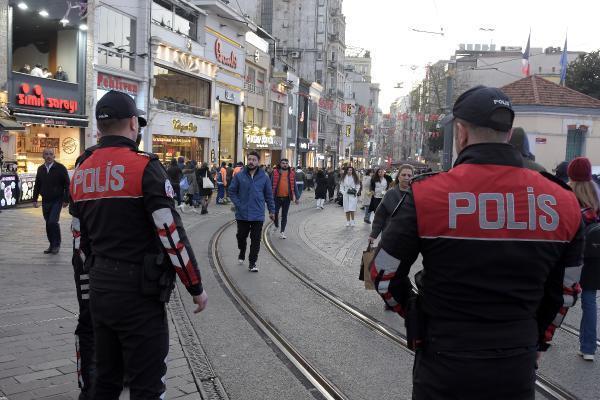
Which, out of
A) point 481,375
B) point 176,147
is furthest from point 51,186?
point 176,147

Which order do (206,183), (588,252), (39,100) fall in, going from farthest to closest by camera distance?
1. (39,100)
2. (206,183)
3. (588,252)

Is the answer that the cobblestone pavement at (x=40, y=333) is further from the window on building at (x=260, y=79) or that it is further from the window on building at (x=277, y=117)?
the window on building at (x=277, y=117)

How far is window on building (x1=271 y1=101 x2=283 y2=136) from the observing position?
52500mm

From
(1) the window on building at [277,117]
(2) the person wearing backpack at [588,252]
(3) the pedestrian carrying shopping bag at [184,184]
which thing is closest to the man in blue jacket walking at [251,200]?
(2) the person wearing backpack at [588,252]

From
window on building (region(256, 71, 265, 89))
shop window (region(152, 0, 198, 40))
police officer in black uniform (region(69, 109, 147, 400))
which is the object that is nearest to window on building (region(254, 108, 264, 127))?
window on building (region(256, 71, 265, 89))

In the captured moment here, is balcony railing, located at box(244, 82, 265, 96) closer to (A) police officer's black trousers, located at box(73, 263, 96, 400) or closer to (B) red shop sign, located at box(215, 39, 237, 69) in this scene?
(B) red shop sign, located at box(215, 39, 237, 69)

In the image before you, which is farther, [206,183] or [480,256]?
[206,183]

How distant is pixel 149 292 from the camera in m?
3.00

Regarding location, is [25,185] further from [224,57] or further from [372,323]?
[224,57]

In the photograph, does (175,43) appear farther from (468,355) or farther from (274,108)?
(468,355)

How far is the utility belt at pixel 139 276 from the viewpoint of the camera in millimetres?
3018

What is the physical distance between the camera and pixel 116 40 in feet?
90.0

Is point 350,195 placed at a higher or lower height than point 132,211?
lower

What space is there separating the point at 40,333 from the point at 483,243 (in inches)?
189
